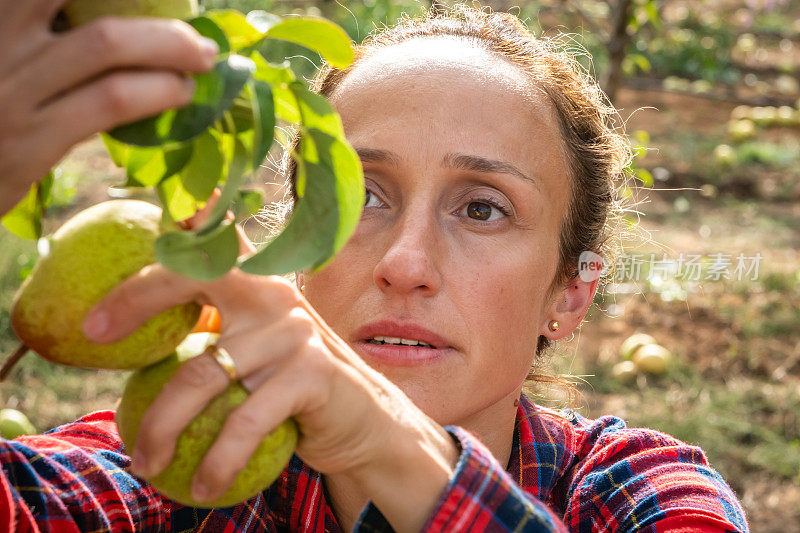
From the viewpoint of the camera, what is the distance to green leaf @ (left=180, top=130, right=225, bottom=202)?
0.95 metres

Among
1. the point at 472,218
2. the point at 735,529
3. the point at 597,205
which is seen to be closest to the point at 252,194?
the point at 472,218

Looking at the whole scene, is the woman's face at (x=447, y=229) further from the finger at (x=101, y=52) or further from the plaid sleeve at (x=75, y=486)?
the finger at (x=101, y=52)

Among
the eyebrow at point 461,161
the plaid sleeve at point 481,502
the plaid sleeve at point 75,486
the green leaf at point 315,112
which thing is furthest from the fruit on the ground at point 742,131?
the green leaf at point 315,112

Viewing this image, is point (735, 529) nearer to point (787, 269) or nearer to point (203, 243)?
point (203, 243)

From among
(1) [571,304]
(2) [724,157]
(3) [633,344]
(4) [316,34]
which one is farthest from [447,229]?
(2) [724,157]

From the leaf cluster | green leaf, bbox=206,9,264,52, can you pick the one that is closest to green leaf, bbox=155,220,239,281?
the leaf cluster

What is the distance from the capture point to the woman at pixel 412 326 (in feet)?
3.05

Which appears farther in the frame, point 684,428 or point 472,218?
point 684,428

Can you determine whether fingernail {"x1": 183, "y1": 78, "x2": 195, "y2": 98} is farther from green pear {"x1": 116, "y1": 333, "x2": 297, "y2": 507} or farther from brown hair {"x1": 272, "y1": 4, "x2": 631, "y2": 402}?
brown hair {"x1": 272, "y1": 4, "x2": 631, "y2": 402}

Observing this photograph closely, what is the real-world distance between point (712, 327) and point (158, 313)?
4.57 meters

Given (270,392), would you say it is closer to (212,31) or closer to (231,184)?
(231,184)

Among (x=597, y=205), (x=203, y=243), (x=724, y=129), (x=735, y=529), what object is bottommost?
(x=724, y=129)

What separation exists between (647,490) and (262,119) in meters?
1.33

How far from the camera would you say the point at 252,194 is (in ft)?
3.06
